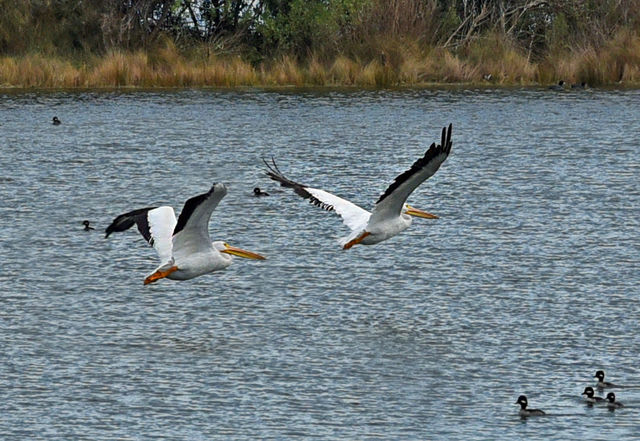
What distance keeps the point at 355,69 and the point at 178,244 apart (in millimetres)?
22988

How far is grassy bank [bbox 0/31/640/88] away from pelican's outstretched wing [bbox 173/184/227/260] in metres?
22.4

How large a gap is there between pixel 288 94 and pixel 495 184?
12961 mm

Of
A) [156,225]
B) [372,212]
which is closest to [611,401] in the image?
[372,212]

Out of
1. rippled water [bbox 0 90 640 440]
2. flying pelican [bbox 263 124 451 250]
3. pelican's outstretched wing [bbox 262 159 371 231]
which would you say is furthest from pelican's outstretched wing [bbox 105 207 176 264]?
pelican's outstretched wing [bbox 262 159 371 231]

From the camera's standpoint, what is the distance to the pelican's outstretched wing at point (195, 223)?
34.5 ft

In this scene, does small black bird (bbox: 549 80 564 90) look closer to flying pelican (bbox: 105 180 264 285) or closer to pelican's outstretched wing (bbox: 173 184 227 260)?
flying pelican (bbox: 105 180 264 285)

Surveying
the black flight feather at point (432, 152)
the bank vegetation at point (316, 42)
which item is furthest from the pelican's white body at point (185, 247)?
the bank vegetation at point (316, 42)

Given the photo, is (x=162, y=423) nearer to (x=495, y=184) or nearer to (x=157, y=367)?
(x=157, y=367)

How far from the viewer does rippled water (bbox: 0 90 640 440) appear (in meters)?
11.1

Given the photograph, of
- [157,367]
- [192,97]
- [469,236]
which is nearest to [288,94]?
[192,97]

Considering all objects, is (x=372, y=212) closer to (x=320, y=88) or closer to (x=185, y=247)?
(x=185, y=247)

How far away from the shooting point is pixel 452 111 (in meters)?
32.2

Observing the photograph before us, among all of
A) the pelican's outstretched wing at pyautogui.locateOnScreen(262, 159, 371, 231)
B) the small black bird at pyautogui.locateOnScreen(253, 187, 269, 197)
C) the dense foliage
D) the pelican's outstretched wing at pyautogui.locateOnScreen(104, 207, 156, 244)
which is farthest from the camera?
the dense foliage

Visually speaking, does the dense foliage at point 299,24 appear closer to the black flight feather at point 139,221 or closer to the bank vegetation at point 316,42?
the bank vegetation at point 316,42
